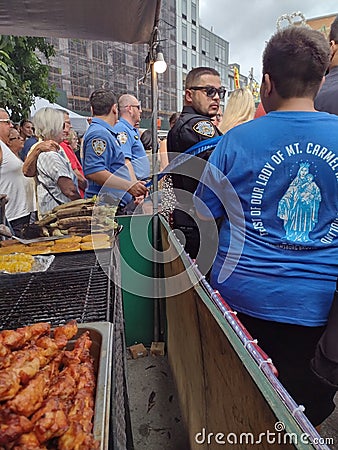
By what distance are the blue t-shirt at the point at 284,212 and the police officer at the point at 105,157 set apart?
6.42ft

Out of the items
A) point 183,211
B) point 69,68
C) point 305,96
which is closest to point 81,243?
point 183,211

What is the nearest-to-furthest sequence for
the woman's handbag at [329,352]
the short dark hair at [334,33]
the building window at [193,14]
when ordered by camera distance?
the woman's handbag at [329,352], the short dark hair at [334,33], the building window at [193,14]

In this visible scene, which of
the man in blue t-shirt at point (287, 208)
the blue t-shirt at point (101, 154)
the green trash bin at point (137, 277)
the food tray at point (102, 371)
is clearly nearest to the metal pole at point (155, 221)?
the green trash bin at point (137, 277)

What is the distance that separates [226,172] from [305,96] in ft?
1.47

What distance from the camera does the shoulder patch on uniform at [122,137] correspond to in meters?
3.85

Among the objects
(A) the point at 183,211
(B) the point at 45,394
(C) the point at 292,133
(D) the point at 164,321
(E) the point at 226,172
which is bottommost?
(D) the point at 164,321

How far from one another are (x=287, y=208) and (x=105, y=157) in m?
2.29

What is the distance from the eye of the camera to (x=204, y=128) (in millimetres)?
2357

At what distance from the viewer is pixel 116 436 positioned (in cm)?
103

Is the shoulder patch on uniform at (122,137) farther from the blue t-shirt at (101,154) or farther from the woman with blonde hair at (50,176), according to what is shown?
the woman with blonde hair at (50,176)

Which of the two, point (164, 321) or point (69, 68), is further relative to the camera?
point (69, 68)

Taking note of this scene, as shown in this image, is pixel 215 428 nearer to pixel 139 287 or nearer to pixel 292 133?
pixel 292 133

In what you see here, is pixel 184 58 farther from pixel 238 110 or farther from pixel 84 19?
pixel 238 110

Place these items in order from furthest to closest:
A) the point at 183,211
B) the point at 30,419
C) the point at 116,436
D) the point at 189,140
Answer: the point at 183,211 < the point at 189,140 < the point at 116,436 < the point at 30,419
